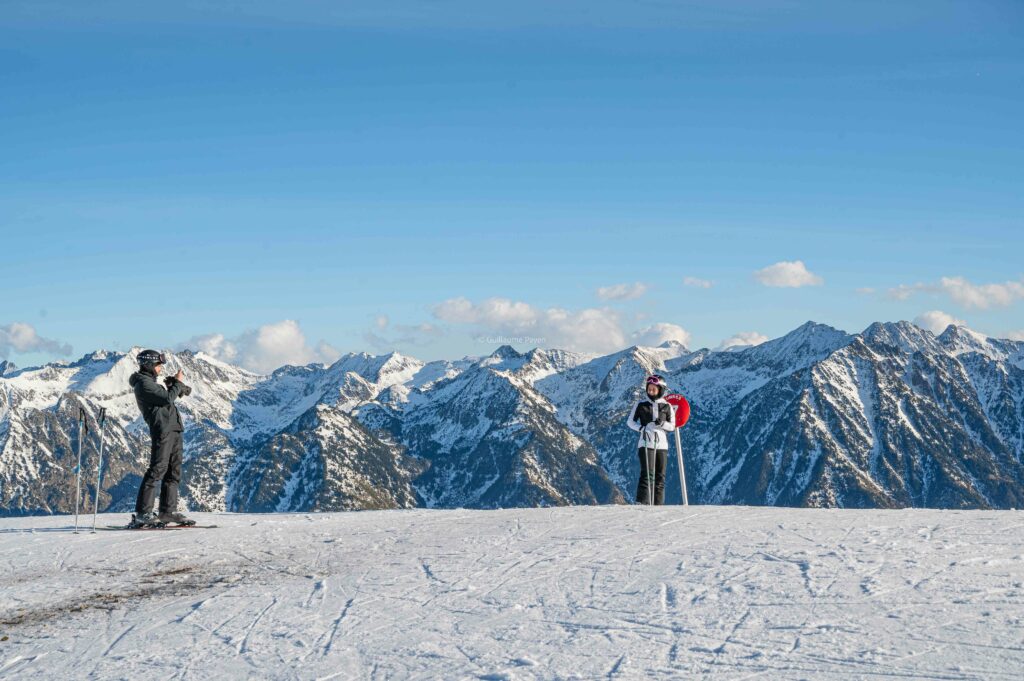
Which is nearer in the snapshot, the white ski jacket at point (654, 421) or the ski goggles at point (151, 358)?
the ski goggles at point (151, 358)

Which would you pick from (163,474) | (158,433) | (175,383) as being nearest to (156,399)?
(175,383)

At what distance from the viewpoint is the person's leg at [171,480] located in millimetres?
20922

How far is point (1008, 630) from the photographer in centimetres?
1009

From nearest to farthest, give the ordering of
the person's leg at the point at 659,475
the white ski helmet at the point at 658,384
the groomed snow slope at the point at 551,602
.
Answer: the groomed snow slope at the point at 551,602, the white ski helmet at the point at 658,384, the person's leg at the point at 659,475

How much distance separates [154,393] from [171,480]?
2.36 meters

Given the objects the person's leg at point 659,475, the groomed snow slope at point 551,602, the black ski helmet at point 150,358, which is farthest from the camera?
the person's leg at point 659,475

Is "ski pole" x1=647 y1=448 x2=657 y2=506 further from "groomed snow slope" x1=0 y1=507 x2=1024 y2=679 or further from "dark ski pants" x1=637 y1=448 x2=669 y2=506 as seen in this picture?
"groomed snow slope" x1=0 y1=507 x2=1024 y2=679

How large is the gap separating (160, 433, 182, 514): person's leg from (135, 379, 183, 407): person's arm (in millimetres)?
961

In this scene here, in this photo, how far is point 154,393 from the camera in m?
20.1

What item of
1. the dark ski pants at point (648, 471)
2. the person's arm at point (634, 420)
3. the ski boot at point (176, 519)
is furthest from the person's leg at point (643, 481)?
the ski boot at point (176, 519)

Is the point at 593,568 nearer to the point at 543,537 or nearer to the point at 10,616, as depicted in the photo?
the point at 543,537

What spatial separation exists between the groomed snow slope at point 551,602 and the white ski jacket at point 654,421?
421 centimetres

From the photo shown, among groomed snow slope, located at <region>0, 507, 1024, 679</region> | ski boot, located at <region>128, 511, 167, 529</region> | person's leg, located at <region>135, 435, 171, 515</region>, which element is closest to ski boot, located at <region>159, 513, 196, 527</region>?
ski boot, located at <region>128, 511, 167, 529</region>

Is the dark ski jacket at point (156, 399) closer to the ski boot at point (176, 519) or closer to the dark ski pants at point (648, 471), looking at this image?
the ski boot at point (176, 519)
